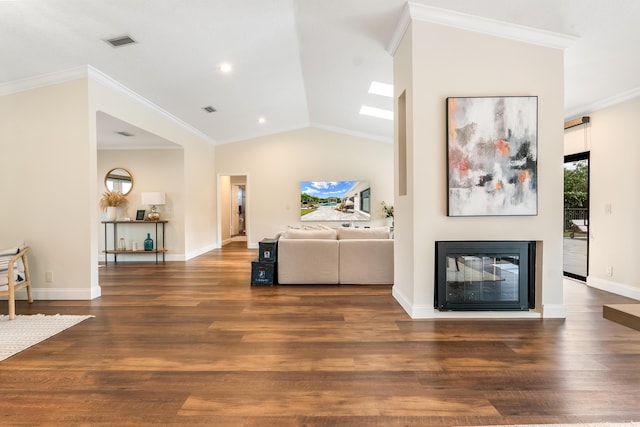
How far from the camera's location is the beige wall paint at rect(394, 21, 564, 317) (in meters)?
3.61

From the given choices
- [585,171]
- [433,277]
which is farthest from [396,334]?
[585,171]

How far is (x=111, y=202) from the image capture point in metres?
7.55

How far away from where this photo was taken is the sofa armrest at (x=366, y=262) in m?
5.21

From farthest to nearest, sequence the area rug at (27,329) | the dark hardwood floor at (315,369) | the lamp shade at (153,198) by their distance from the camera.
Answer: the lamp shade at (153,198), the area rug at (27,329), the dark hardwood floor at (315,369)

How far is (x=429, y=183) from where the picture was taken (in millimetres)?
3615

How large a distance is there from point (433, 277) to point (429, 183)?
0.95 meters

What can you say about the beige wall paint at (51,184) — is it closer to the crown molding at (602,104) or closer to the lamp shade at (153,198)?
the lamp shade at (153,198)

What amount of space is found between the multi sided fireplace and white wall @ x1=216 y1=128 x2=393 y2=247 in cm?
589

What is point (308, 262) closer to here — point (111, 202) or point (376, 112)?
point (376, 112)

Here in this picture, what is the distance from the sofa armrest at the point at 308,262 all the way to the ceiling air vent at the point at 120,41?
3.09 meters

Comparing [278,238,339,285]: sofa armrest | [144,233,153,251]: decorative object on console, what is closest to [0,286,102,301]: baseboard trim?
[278,238,339,285]: sofa armrest

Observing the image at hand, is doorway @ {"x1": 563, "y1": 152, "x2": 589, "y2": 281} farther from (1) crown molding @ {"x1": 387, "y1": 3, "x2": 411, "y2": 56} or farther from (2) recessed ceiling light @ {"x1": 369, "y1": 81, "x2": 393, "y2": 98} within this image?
(1) crown molding @ {"x1": 387, "y1": 3, "x2": 411, "y2": 56}

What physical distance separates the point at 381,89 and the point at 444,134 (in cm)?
274

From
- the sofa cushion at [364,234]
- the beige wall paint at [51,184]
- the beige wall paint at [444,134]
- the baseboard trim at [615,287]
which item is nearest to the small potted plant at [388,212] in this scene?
the sofa cushion at [364,234]
